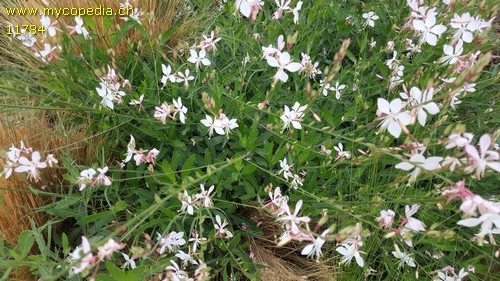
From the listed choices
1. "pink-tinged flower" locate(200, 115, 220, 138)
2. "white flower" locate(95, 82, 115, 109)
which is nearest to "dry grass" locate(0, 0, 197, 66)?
"white flower" locate(95, 82, 115, 109)

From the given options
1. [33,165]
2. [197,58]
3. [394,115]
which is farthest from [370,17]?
[33,165]

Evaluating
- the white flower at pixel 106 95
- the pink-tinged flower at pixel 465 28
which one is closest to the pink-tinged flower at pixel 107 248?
the white flower at pixel 106 95

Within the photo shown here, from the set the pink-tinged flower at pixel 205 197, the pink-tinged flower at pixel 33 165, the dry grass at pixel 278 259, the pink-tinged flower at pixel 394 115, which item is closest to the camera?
the pink-tinged flower at pixel 394 115

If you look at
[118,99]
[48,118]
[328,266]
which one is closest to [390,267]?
[328,266]

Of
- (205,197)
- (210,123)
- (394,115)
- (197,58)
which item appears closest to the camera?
(394,115)

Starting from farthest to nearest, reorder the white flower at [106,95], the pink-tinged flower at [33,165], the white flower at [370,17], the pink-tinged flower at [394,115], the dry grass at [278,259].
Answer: the white flower at [370,17], the dry grass at [278,259], the white flower at [106,95], the pink-tinged flower at [33,165], the pink-tinged flower at [394,115]

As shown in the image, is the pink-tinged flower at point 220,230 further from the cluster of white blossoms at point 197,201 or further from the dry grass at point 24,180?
the dry grass at point 24,180

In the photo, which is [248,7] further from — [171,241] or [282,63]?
[171,241]
